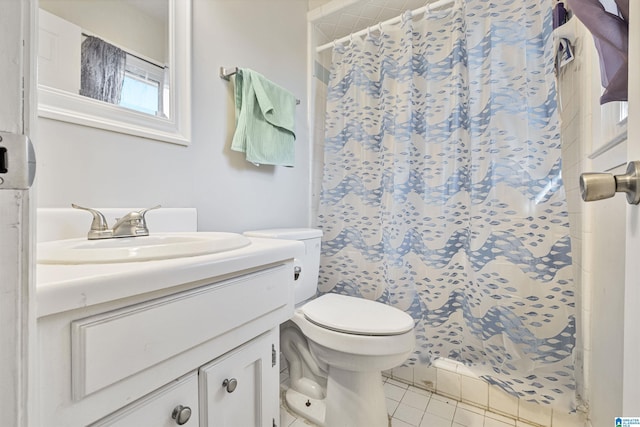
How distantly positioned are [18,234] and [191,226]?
82cm

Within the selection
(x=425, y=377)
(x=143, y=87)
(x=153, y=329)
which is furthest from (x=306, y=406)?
(x=143, y=87)

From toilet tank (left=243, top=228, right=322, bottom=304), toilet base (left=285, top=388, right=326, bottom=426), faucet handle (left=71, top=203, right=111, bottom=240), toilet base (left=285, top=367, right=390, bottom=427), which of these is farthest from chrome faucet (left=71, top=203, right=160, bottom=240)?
toilet base (left=285, top=388, right=326, bottom=426)

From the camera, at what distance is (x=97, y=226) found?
759mm

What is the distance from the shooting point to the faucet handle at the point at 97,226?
2.45ft

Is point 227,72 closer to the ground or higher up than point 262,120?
higher up

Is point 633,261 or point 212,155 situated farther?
point 212,155

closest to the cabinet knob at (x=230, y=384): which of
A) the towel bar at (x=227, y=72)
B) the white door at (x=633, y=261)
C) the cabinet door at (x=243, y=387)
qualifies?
the cabinet door at (x=243, y=387)

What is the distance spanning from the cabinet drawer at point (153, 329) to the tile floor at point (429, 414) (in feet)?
2.78

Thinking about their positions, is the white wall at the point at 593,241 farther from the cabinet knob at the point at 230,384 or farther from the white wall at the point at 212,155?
the white wall at the point at 212,155

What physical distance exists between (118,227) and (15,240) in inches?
24.2

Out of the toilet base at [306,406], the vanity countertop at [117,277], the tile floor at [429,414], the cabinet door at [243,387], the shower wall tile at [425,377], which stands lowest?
the tile floor at [429,414]

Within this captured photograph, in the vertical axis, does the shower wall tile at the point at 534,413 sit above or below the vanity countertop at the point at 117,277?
below

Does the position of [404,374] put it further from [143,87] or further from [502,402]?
[143,87]

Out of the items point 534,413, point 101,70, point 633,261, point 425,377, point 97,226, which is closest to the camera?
point 633,261
